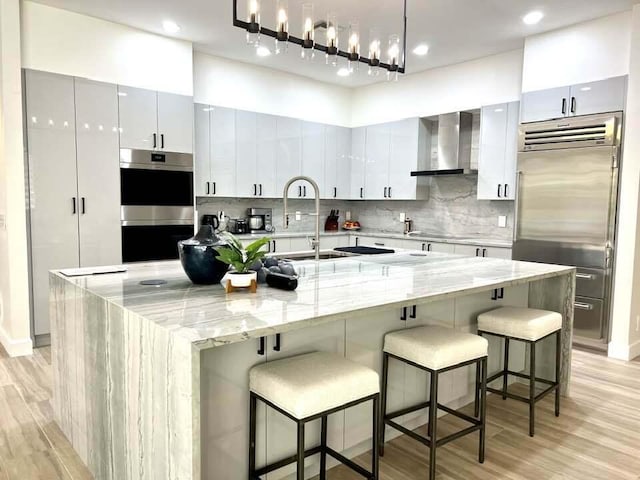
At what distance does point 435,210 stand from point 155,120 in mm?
3584

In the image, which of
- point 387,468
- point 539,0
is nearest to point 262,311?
point 387,468


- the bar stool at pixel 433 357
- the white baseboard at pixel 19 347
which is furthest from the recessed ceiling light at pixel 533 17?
the white baseboard at pixel 19 347

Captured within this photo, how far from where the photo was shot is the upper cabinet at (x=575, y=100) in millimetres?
3969

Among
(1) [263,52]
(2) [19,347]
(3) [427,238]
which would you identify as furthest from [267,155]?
(2) [19,347]

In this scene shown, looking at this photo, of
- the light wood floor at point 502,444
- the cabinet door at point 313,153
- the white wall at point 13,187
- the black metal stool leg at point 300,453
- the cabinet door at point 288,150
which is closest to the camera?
the black metal stool leg at point 300,453

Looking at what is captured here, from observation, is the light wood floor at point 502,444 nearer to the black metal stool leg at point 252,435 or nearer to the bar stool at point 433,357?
the bar stool at point 433,357

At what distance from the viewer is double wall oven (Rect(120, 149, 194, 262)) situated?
446 centimetres

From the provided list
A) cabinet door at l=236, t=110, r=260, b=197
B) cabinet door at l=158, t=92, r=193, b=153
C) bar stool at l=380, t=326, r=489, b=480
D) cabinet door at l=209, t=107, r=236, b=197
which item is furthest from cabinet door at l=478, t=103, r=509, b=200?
cabinet door at l=158, t=92, r=193, b=153

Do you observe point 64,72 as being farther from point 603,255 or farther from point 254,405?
point 603,255

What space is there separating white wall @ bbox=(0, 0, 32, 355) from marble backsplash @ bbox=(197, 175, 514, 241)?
6.68 feet

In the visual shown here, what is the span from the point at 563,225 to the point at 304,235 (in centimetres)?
292

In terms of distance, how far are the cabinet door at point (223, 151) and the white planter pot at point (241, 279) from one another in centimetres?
341

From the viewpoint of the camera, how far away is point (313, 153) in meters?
6.26

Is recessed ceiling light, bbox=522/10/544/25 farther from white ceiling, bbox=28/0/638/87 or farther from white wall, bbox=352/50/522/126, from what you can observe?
white wall, bbox=352/50/522/126
